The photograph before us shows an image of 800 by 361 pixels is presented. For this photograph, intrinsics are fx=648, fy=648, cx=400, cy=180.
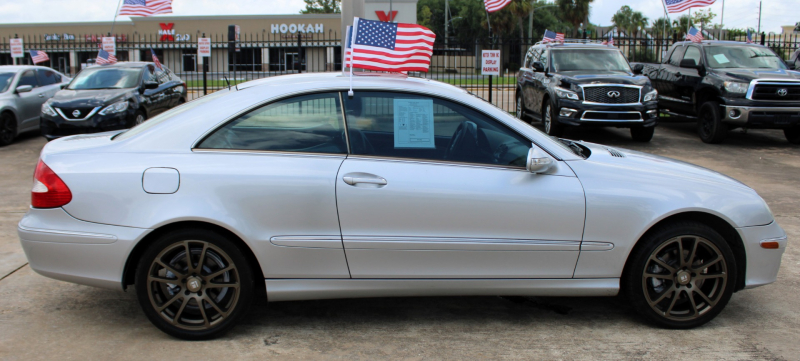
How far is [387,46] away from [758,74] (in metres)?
9.48

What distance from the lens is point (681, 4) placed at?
609 inches

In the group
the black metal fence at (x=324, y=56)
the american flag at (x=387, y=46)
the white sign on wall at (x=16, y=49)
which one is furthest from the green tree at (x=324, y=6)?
the american flag at (x=387, y=46)

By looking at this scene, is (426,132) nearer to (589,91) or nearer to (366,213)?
(366,213)

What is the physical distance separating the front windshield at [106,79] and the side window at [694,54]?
1060cm

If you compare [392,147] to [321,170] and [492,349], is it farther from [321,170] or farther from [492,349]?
[492,349]

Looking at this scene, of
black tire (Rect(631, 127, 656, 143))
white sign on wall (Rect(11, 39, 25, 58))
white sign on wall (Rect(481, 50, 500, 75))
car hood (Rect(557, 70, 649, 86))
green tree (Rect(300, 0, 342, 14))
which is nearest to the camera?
car hood (Rect(557, 70, 649, 86))

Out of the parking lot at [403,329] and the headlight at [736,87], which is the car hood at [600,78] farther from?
the parking lot at [403,329]

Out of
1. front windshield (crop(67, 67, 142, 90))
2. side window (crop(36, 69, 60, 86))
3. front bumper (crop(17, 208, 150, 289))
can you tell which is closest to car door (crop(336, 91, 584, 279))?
front bumper (crop(17, 208, 150, 289))

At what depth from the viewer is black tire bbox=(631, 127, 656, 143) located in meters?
12.2

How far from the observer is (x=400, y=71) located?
4523mm

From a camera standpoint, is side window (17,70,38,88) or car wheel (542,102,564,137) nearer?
car wheel (542,102,564,137)

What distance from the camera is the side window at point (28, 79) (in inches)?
489

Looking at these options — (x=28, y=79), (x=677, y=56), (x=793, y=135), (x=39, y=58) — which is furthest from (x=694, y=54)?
(x=39, y=58)

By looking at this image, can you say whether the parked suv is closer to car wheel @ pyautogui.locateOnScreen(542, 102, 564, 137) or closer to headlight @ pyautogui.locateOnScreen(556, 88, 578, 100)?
headlight @ pyautogui.locateOnScreen(556, 88, 578, 100)
